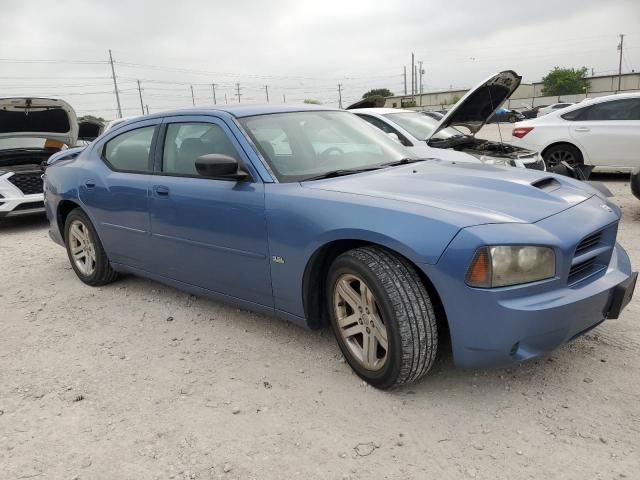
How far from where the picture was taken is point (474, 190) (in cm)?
286

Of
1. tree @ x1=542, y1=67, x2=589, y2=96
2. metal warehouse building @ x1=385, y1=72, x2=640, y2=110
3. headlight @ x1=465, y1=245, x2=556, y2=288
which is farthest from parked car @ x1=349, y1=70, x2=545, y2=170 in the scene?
tree @ x1=542, y1=67, x2=589, y2=96

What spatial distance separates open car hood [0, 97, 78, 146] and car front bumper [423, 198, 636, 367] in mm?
7054

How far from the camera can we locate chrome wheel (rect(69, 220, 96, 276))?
15.6ft

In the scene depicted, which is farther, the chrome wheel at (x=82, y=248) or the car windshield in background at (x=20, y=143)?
the car windshield in background at (x=20, y=143)

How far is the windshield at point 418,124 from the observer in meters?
7.30

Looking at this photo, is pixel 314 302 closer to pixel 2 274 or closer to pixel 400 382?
pixel 400 382

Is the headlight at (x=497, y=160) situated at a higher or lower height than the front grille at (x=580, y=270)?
higher

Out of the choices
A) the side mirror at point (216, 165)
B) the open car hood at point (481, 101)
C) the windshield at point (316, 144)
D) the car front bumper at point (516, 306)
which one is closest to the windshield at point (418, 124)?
the open car hood at point (481, 101)

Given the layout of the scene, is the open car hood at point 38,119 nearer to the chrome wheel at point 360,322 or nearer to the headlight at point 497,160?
the headlight at point 497,160

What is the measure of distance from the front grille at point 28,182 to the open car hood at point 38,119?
29.5 inches

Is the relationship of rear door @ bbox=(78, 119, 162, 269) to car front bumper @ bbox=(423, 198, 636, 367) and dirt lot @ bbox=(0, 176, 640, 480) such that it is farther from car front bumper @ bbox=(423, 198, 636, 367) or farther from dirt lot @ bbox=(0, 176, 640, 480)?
car front bumper @ bbox=(423, 198, 636, 367)

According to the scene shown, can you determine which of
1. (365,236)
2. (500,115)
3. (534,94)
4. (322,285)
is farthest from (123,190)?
(534,94)

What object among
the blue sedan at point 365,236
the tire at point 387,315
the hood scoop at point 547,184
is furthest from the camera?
the hood scoop at point 547,184

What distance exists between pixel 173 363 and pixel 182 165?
4.46 ft
